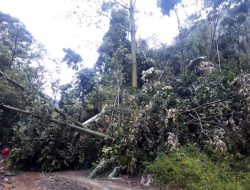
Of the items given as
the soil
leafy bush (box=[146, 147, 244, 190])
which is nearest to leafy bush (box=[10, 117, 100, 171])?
the soil

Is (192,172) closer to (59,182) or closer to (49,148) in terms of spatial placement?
(59,182)

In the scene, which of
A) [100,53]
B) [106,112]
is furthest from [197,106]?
[100,53]

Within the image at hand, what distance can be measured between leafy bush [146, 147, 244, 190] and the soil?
1.64 feet

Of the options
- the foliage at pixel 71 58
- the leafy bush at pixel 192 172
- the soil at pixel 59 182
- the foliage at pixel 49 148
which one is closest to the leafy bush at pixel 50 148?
the foliage at pixel 49 148

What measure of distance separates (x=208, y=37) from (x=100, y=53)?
7388mm

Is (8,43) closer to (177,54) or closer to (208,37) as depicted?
(177,54)

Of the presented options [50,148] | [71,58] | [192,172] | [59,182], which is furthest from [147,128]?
[71,58]

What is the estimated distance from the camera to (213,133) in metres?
8.51

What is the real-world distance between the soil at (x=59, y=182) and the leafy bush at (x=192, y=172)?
0.50 m

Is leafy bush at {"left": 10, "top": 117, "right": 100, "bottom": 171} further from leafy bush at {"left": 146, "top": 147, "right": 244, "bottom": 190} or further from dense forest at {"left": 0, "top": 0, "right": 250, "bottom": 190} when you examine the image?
leafy bush at {"left": 146, "top": 147, "right": 244, "bottom": 190}

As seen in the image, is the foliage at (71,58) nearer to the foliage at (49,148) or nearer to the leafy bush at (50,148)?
the foliage at (49,148)

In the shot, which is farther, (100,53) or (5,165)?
(100,53)

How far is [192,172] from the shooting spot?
666cm

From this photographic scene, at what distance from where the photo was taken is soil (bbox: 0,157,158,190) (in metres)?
7.62
